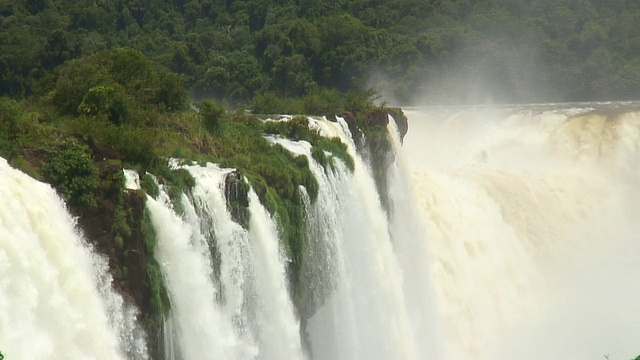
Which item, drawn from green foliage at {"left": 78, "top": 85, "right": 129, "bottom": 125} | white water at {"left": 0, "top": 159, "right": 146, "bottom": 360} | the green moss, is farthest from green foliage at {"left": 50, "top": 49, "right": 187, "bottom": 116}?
white water at {"left": 0, "top": 159, "right": 146, "bottom": 360}

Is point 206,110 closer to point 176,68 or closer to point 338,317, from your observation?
point 338,317

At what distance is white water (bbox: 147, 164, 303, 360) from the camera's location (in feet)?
51.5

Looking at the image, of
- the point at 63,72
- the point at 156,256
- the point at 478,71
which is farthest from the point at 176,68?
the point at 156,256

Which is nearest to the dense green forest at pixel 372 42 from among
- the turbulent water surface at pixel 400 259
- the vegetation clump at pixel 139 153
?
the turbulent water surface at pixel 400 259

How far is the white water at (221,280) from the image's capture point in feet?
51.5

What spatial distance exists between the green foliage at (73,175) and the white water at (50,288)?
0.38 m

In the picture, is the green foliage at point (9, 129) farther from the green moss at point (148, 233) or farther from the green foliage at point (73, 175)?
the green moss at point (148, 233)

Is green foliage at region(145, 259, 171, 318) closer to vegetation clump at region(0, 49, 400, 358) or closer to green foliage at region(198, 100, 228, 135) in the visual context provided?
vegetation clump at region(0, 49, 400, 358)

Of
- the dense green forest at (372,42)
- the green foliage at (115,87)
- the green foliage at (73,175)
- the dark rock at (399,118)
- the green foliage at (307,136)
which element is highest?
the green foliage at (73,175)

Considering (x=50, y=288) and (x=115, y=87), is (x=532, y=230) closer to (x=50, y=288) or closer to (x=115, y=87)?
(x=115, y=87)

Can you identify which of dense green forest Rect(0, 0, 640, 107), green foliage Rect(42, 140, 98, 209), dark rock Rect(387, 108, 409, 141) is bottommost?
dense green forest Rect(0, 0, 640, 107)

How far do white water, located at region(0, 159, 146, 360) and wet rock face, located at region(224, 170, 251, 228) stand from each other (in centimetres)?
330

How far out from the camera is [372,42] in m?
66.8

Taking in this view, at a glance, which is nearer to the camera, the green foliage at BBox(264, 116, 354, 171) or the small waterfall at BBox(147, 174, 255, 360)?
the small waterfall at BBox(147, 174, 255, 360)
